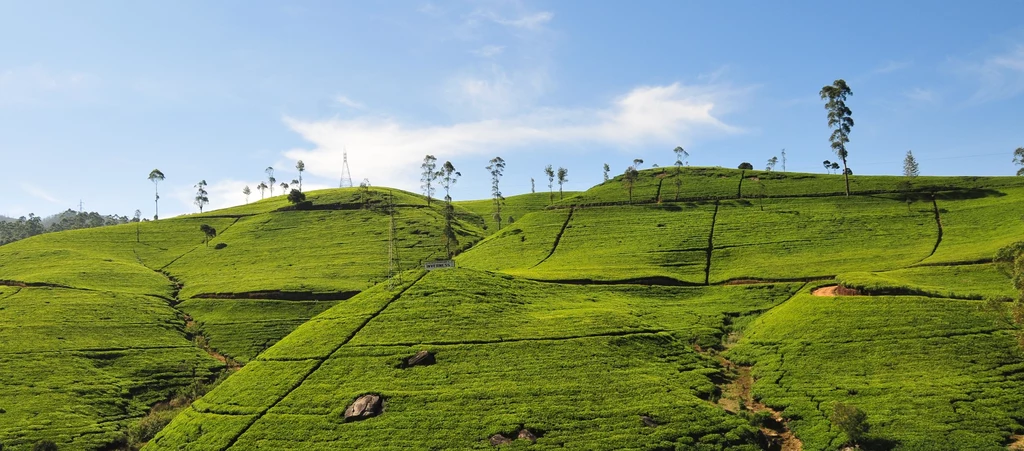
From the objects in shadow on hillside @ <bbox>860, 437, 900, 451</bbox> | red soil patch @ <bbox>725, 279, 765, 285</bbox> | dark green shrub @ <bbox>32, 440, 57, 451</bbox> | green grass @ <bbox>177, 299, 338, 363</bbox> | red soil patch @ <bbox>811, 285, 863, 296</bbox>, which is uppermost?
red soil patch @ <bbox>725, 279, 765, 285</bbox>

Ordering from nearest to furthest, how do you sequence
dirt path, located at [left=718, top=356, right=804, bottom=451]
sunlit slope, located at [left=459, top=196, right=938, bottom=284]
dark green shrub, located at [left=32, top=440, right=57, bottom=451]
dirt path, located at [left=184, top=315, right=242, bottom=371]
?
dirt path, located at [left=718, top=356, right=804, bottom=451] → dark green shrub, located at [left=32, top=440, right=57, bottom=451] → dirt path, located at [left=184, top=315, right=242, bottom=371] → sunlit slope, located at [left=459, top=196, right=938, bottom=284]

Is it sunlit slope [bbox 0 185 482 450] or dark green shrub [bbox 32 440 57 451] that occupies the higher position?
sunlit slope [bbox 0 185 482 450]

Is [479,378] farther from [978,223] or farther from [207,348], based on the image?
[978,223]

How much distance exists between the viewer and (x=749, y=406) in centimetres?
5419

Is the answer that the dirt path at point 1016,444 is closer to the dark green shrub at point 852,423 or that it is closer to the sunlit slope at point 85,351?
the dark green shrub at point 852,423

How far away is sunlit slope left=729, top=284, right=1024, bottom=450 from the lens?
1797 inches

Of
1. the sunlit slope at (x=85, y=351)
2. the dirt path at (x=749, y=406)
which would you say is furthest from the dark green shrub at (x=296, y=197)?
the dirt path at (x=749, y=406)

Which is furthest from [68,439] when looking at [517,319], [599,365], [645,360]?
[645,360]

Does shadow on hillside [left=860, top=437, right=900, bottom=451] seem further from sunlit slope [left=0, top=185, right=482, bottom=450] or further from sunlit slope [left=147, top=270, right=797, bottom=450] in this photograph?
sunlit slope [left=0, top=185, right=482, bottom=450]

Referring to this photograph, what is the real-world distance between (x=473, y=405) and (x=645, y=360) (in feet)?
59.8

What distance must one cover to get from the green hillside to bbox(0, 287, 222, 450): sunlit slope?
1.10 ft

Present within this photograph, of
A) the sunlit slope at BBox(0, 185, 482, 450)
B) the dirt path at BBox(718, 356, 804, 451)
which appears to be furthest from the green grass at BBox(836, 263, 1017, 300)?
the sunlit slope at BBox(0, 185, 482, 450)

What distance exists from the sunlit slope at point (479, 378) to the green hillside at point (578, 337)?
25 centimetres

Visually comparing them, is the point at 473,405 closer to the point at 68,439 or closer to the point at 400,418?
the point at 400,418
